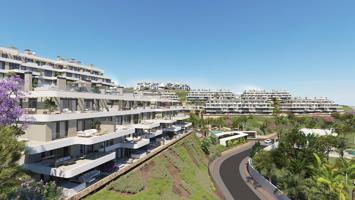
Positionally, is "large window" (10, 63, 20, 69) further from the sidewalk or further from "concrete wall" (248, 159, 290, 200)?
"concrete wall" (248, 159, 290, 200)

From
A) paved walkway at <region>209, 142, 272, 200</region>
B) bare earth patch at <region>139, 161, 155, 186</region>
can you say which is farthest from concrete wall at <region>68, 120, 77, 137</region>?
paved walkway at <region>209, 142, 272, 200</region>

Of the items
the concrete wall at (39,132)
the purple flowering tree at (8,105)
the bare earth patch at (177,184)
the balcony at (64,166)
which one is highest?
the purple flowering tree at (8,105)

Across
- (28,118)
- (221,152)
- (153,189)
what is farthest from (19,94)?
(221,152)

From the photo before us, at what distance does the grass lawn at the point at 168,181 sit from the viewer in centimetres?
3238

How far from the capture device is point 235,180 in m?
55.6

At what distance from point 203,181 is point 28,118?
34141mm

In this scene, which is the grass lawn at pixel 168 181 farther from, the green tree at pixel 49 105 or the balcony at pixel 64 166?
the green tree at pixel 49 105

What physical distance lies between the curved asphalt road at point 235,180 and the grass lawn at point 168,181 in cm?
463

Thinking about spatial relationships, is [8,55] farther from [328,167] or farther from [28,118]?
[328,167]

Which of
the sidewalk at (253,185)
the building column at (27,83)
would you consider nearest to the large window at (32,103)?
the building column at (27,83)

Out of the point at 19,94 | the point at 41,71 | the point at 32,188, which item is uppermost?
the point at 41,71

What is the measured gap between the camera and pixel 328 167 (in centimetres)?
3772

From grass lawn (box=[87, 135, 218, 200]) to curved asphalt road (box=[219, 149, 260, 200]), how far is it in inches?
182

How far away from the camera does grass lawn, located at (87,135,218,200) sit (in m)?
32.4
